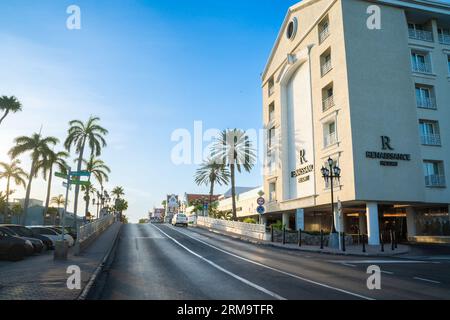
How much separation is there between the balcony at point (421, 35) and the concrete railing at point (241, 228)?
21.6 m

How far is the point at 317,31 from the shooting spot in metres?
35.2

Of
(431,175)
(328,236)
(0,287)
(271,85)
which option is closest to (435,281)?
(0,287)

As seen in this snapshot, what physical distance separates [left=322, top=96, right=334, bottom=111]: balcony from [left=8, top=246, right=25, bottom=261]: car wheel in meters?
25.5

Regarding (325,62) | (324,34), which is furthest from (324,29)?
(325,62)

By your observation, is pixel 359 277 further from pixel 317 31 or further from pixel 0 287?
pixel 317 31

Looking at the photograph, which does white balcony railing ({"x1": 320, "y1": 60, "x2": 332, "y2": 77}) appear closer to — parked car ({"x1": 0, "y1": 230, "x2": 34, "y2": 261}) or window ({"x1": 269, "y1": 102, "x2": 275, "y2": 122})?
window ({"x1": 269, "y1": 102, "x2": 275, "y2": 122})

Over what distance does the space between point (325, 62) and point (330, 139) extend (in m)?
7.65

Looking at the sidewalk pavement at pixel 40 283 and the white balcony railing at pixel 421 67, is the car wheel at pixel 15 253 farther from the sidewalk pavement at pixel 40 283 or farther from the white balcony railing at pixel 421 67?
the white balcony railing at pixel 421 67

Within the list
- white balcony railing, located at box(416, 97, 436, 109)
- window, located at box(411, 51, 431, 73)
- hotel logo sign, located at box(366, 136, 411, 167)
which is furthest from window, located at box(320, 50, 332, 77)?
hotel logo sign, located at box(366, 136, 411, 167)

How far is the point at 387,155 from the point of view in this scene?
94.7 ft
